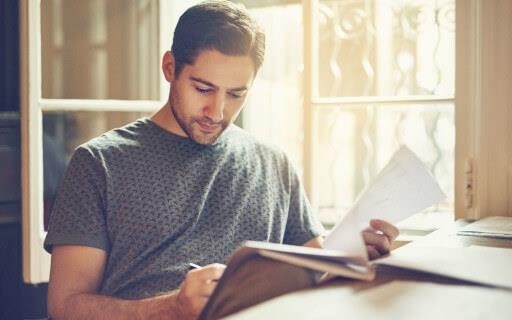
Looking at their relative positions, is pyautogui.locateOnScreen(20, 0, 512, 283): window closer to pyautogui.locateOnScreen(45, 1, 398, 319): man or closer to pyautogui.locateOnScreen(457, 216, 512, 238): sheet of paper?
pyautogui.locateOnScreen(457, 216, 512, 238): sheet of paper

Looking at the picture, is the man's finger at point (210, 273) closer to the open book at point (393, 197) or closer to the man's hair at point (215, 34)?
the open book at point (393, 197)

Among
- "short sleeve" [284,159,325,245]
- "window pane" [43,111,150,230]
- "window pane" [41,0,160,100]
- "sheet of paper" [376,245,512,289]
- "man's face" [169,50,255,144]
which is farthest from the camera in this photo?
"window pane" [41,0,160,100]

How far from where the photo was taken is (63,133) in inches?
87.8

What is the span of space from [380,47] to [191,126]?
2477 millimetres

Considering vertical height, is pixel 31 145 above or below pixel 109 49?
below

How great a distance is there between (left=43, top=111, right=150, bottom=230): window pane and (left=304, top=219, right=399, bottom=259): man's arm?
1.22m

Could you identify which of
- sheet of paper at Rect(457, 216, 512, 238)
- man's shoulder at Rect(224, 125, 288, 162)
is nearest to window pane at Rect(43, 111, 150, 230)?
man's shoulder at Rect(224, 125, 288, 162)

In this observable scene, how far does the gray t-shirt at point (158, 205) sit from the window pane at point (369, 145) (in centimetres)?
166

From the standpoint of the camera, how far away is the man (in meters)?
1.28

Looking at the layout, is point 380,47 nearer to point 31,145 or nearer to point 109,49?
point 109,49

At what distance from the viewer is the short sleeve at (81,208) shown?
1.28 m

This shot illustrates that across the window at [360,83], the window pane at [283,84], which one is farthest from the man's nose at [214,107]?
the window pane at [283,84]

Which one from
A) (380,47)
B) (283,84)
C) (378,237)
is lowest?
(378,237)

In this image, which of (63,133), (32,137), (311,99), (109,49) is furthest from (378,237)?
(109,49)
